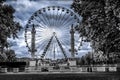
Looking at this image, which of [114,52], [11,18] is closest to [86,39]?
[114,52]

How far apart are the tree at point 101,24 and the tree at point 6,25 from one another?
264 inches

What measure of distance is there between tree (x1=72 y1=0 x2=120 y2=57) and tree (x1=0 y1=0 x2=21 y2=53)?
264 inches

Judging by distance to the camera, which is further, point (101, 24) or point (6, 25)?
point (6, 25)

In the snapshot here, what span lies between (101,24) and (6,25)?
9301mm

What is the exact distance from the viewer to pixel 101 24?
87.9 feet

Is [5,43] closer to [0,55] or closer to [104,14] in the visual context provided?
[0,55]

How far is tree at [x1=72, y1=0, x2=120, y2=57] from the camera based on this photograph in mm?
25203

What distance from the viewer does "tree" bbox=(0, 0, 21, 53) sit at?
2827 centimetres

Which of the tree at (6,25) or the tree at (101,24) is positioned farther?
the tree at (6,25)

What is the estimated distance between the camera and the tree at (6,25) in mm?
28266

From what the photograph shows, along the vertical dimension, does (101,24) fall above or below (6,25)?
below

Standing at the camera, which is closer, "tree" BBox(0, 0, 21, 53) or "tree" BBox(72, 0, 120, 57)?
"tree" BBox(72, 0, 120, 57)

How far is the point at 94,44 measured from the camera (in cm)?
2814

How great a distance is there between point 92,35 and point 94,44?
87 cm
